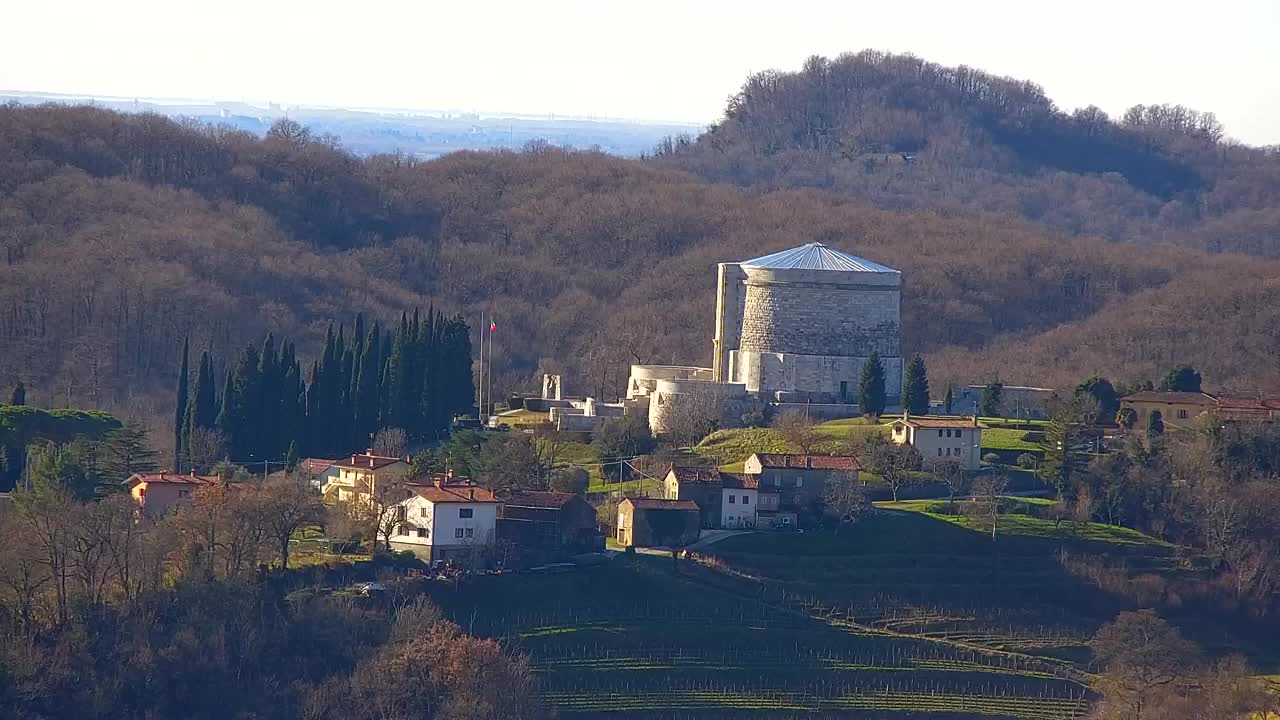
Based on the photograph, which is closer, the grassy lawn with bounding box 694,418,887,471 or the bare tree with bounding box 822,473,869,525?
the bare tree with bounding box 822,473,869,525

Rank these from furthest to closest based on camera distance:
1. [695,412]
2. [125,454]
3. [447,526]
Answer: [695,412], [125,454], [447,526]

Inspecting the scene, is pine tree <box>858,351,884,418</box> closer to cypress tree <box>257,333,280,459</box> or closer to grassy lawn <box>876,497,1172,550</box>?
grassy lawn <box>876,497,1172,550</box>

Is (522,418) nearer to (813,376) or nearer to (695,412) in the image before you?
(695,412)

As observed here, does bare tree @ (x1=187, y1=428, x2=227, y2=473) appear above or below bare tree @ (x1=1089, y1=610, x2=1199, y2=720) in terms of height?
above

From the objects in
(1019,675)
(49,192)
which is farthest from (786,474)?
(49,192)

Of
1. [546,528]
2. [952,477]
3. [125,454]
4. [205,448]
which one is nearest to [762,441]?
[952,477]

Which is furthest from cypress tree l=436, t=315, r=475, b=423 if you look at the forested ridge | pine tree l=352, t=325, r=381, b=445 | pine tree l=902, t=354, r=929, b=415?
pine tree l=902, t=354, r=929, b=415
